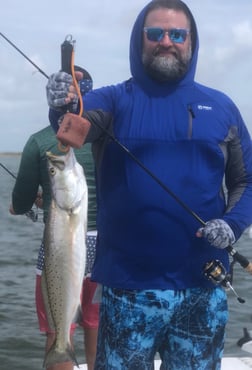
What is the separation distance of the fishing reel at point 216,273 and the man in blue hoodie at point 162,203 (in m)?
0.04

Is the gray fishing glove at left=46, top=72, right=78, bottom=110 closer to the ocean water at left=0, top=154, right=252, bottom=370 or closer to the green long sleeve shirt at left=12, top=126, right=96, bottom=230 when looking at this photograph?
the green long sleeve shirt at left=12, top=126, right=96, bottom=230

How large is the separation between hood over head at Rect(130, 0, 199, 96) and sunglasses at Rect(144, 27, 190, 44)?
0.08 m

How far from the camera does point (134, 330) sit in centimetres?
387

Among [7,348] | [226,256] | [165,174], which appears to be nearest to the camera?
[165,174]

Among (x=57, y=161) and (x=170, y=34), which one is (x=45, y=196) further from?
(x=170, y=34)

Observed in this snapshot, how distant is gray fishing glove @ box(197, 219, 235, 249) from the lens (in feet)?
12.3

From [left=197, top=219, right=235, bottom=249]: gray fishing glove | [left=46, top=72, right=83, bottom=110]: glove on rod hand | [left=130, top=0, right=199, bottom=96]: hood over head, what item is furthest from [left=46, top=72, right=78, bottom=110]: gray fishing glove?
[left=197, top=219, right=235, bottom=249]: gray fishing glove

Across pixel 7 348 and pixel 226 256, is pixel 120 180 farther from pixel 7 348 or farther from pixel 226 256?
pixel 7 348

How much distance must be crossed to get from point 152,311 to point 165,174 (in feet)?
2.26

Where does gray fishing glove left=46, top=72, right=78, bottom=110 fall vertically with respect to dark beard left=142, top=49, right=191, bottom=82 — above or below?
below

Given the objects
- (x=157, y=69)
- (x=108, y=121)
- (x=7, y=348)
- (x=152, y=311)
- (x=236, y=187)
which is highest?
(x=157, y=69)

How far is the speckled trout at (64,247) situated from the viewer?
3.76 meters

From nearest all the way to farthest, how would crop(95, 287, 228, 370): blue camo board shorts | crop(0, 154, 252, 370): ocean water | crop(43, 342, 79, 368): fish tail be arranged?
1. crop(95, 287, 228, 370): blue camo board shorts
2. crop(43, 342, 79, 368): fish tail
3. crop(0, 154, 252, 370): ocean water

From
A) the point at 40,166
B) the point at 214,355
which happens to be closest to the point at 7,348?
the point at 40,166
